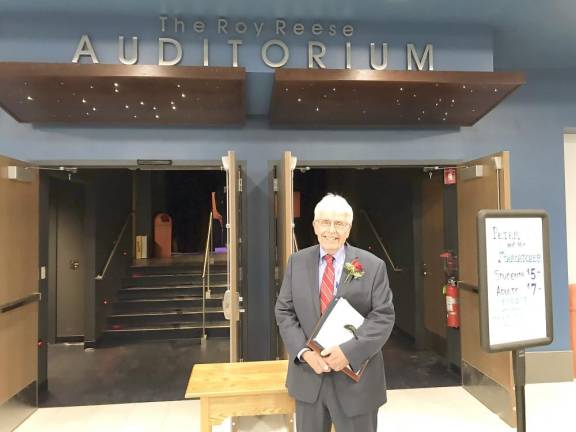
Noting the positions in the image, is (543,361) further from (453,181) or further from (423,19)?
(423,19)

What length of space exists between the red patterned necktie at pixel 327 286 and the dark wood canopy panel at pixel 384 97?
1.65m

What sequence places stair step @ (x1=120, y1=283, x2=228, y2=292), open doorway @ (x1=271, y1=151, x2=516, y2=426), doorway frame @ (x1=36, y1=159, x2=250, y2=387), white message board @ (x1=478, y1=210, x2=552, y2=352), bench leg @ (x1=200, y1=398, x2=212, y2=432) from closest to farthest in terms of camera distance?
white message board @ (x1=478, y1=210, x2=552, y2=352) < bench leg @ (x1=200, y1=398, x2=212, y2=432) < open doorway @ (x1=271, y1=151, x2=516, y2=426) < doorway frame @ (x1=36, y1=159, x2=250, y2=387) < stair step @ (x1=120, y1=283, x2=228, y2=292)

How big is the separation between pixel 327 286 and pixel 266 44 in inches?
88.2

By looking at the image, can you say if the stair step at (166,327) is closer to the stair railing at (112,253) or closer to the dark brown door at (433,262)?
the stair railing at (112,253)

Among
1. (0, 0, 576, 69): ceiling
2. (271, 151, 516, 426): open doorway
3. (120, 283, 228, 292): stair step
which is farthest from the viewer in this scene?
(120, 283, 228, 292): stair step

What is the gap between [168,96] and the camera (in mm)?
3084

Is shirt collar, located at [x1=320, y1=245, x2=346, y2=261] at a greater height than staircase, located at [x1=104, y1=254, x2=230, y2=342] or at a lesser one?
greater

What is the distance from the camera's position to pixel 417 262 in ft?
16.7

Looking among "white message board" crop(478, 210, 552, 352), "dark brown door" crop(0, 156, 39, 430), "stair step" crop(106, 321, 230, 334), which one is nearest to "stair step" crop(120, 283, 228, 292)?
"stair step" crop(106, 321, 230, 334)

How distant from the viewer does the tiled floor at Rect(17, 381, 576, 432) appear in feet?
10.0

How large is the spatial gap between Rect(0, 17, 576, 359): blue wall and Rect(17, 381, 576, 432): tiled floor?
0.73 meters

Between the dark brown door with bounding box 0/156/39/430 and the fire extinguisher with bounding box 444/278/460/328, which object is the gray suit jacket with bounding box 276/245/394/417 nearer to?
the fire extinguisher with bounding box 444/278/460/328

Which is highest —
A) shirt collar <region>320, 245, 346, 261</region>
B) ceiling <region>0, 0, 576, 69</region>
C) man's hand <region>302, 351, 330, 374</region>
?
ceiling <region>0, 0, 576, 69</region>

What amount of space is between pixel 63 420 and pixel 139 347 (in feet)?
6.91
